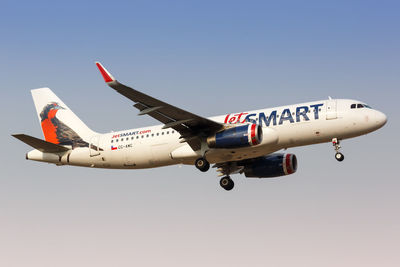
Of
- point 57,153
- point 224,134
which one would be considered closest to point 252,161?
point 224,134

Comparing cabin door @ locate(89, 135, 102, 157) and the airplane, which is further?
cabin door @ locate(89, 135, 102, 157)

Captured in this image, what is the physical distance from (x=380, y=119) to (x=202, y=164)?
10.9 m

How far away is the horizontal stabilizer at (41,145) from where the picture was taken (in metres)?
41.5

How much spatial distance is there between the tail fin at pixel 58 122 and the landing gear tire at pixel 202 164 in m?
8.34

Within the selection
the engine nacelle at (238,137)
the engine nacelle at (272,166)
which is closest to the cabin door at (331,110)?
the engine nacelle at (238,137)

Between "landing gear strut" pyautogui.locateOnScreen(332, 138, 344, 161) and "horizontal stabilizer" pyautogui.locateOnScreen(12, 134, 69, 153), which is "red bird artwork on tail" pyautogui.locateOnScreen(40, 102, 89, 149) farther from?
"landing gear strut" pyautogui.locateOnScreen(332, 138, 344, 161)

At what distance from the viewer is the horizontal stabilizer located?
41.5 meters

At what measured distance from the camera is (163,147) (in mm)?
41375

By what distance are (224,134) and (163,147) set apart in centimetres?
466

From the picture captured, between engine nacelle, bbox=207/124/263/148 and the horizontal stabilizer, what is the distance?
1121cm

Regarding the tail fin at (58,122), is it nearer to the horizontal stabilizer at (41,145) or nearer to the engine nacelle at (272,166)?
the horizontal stabilizer at (41,145)

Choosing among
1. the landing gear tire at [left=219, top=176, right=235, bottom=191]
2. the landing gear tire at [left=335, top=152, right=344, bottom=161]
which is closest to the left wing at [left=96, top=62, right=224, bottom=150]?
the landing gear tire at [left=219, top=176, right=235, bottom=191]

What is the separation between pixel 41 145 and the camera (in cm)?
4325

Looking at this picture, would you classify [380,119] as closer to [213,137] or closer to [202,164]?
[213,137]
